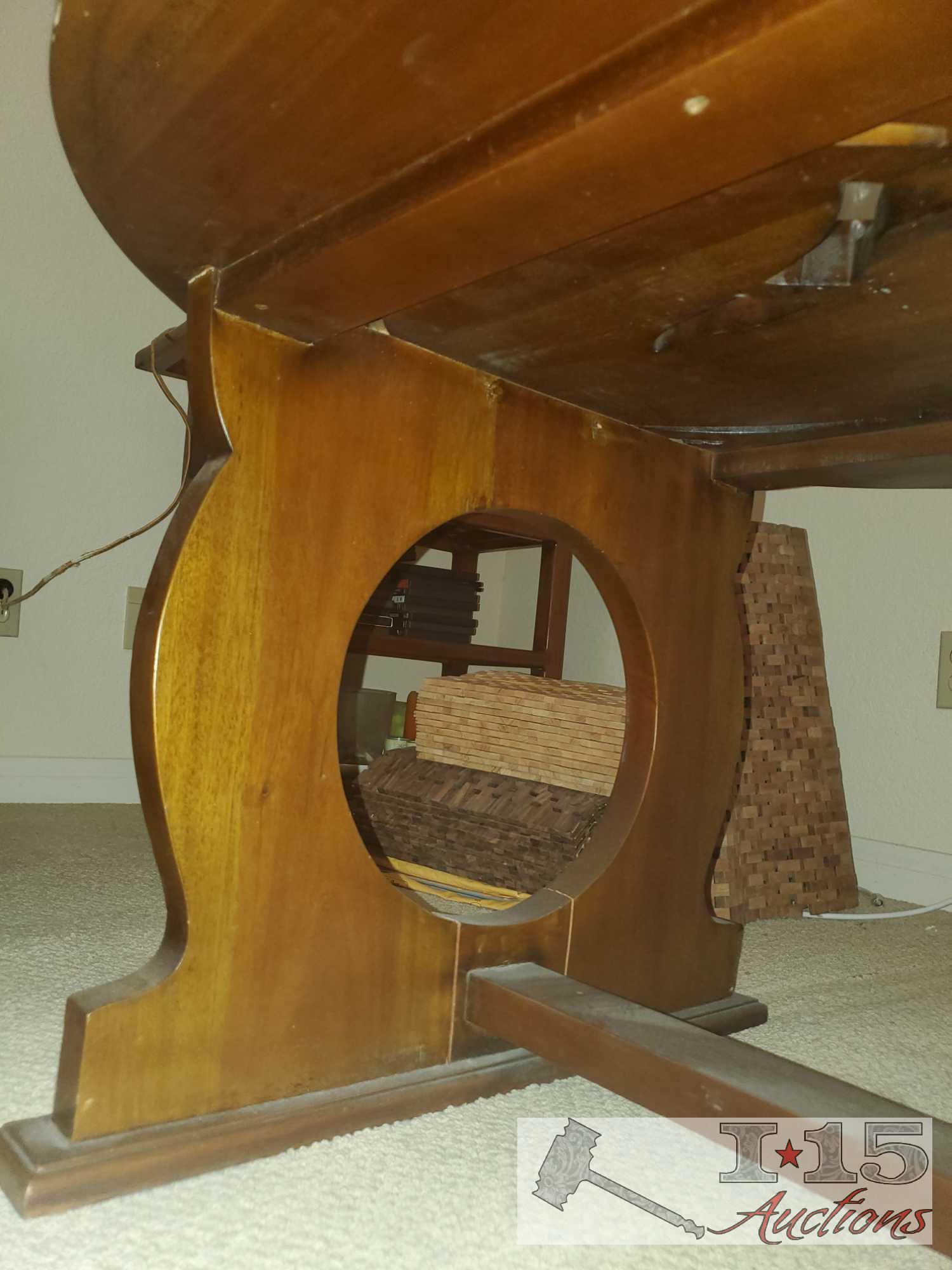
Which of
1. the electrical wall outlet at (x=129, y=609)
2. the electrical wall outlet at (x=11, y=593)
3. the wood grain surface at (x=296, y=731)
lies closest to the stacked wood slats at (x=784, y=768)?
the wood grain surface at (x=296, y=731)

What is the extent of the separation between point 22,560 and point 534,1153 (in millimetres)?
1512

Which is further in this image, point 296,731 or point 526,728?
point 526,728

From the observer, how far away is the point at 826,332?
0.60m

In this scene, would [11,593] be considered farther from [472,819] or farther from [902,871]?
[902,871]

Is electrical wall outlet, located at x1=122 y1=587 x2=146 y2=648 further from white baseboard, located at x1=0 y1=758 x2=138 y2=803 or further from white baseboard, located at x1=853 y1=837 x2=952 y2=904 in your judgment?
white baseboard, located at x1=853 y1=837 x2=952 y2=904

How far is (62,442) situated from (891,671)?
59.7 inches

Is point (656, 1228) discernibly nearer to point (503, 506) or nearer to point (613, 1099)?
point (613, 1099)

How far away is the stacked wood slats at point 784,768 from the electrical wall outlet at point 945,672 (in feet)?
0.55

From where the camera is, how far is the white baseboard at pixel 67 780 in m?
1.77

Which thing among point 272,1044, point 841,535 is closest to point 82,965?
point 272,1044

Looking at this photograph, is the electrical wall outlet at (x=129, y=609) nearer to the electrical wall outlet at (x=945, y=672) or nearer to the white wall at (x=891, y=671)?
the white wall at (x=891, y=671)

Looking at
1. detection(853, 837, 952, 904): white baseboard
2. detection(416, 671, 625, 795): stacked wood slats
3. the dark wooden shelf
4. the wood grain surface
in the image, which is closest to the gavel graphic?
the wood grain surface

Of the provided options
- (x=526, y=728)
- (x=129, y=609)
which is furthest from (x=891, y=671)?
(x=129, y=609)

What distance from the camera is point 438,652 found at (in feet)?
6.30
